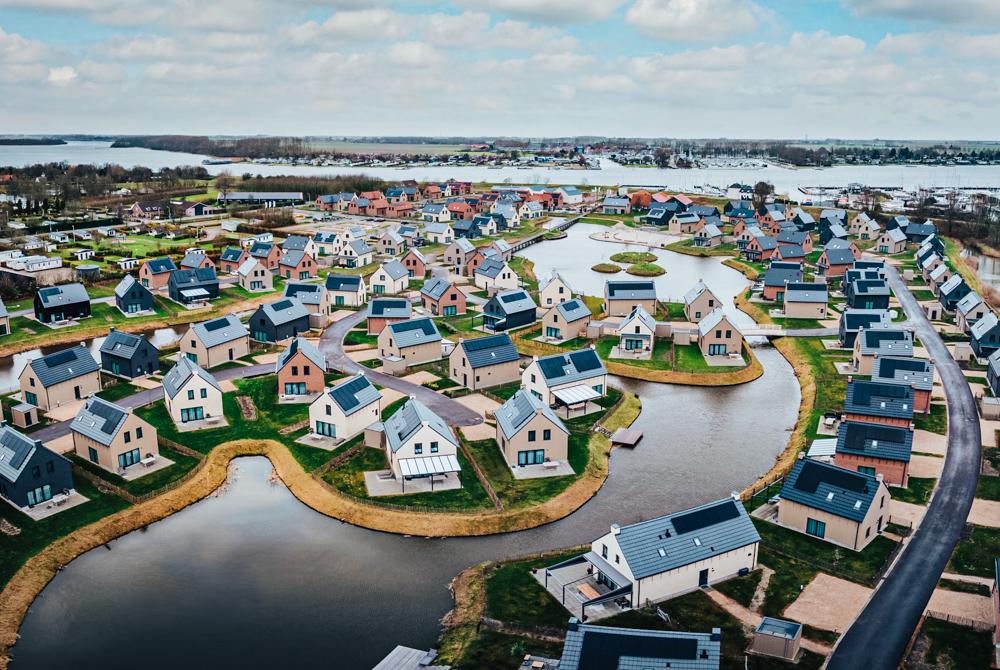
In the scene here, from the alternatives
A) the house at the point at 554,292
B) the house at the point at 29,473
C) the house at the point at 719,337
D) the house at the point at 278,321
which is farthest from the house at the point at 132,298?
the house at the point at 719,337

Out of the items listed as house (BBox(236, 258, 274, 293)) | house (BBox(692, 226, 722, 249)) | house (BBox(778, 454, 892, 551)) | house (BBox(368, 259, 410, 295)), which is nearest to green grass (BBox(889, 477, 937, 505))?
house (BBox(778, 454, 892, 551))

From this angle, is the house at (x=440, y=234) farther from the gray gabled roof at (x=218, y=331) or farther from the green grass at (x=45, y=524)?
the green grass at (x=45, y=524)

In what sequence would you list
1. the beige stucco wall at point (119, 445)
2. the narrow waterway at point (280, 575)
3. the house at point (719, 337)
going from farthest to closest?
the house at point (719, 337) → the beige stucco wall at point (119, 445) → the narrow waterway at point (280, 575)

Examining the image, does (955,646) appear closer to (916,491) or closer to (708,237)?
(916,491)

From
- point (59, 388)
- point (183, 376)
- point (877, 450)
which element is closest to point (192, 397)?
point (183, 376)

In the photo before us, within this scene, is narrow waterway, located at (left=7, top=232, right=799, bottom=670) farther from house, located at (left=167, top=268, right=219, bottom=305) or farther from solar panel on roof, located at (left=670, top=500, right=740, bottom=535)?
house, located at (left=167, top=268, right=219, bottom=305)

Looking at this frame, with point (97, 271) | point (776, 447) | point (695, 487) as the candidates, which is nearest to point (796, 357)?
point (776, 447)
